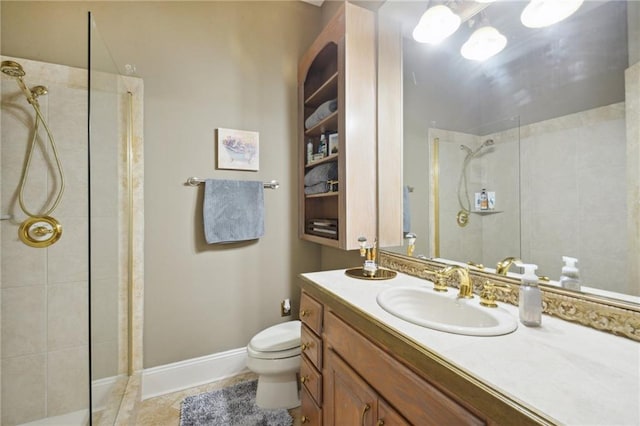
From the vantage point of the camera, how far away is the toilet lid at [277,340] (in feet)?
5.07

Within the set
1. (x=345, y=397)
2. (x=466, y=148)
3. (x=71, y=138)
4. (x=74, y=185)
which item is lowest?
(x=345, y=397)

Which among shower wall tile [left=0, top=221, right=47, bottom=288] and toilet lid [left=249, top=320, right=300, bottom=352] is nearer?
shower wall tile [left=0, top=221, right=47, bottom=288]

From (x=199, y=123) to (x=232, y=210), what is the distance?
637 millimetres

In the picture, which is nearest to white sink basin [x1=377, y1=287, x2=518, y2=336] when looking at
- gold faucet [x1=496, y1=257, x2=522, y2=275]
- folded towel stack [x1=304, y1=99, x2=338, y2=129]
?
gold faucet [x1=496, y1=257, x2=522, y2=275]

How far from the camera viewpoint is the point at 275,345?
1555 mm

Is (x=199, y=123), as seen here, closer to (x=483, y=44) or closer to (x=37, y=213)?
(x=37, y=213)

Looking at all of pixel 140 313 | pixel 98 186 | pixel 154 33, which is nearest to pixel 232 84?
pixel 154 33

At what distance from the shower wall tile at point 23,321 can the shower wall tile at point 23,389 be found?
0.05 metres

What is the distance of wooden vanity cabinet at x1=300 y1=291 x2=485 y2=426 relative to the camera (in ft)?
2.02

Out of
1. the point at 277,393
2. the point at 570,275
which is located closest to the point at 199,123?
the point at 277,393

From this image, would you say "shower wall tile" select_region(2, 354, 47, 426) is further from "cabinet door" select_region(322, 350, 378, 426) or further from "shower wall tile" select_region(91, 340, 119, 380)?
"cabinet door" select_region(322, 350, 378, 426)

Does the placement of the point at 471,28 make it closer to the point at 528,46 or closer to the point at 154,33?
the point at 528,46

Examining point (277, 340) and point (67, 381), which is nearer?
point (67, 381)

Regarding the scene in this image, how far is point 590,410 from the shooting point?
0.43 metres
